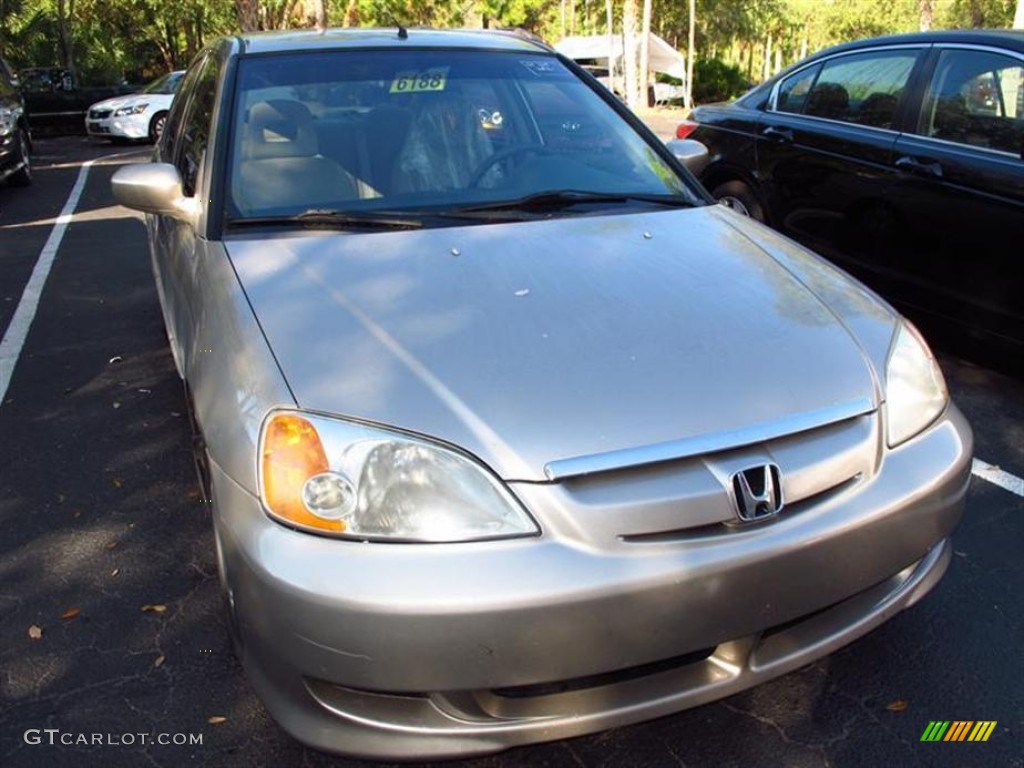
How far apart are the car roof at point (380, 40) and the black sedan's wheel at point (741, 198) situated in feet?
7.31

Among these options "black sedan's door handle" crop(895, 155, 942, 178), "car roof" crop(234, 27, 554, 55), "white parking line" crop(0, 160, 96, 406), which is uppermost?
"car roof" crop(234, 27, 554, 55)

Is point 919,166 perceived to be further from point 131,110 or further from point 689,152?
point 131,110

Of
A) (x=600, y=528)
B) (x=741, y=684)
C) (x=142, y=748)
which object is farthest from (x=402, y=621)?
(x=142, y=748)

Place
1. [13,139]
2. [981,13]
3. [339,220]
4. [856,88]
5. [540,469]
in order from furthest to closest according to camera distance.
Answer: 1. [981,13]
2. [13,139]
3. [856,88]
4. [339,220]
5. [540,469]

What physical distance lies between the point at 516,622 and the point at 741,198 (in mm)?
4570

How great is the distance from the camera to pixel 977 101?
429 centimetres

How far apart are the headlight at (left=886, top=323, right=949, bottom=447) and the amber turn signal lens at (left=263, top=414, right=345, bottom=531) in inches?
52.0

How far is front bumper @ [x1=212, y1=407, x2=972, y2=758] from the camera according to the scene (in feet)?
5.63

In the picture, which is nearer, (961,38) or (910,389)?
(910,389)

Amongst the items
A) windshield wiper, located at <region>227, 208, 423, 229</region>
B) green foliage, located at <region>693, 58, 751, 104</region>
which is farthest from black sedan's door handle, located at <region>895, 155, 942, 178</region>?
green foliage, located at <region>693, 58, 751, 104</region>

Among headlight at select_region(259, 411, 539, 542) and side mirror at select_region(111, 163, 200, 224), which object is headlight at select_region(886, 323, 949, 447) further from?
side mirror at select_region(111, 163, 200, 224)

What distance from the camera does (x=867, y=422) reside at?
2092 millimetres

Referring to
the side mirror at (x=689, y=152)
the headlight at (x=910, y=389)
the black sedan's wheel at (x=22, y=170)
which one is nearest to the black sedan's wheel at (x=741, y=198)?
the side mirror at (x=689, y=152)

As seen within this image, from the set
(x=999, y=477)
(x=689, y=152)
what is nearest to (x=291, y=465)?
(x=689, y=152)
